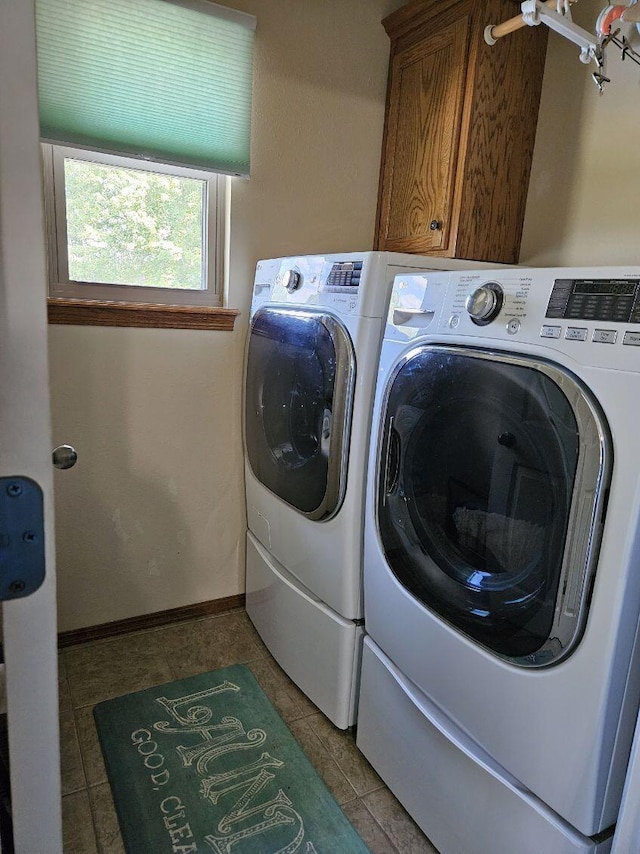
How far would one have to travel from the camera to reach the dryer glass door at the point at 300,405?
1374mm

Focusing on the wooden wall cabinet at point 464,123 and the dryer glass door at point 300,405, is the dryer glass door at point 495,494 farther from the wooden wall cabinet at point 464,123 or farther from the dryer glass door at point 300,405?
the wooden wall cabinet at point 464,123

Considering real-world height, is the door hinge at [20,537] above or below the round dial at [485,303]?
below

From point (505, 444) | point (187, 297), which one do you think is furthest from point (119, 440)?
point (505, 444)

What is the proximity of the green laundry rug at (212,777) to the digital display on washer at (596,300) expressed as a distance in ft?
3.96

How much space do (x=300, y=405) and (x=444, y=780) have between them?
3.07 feet

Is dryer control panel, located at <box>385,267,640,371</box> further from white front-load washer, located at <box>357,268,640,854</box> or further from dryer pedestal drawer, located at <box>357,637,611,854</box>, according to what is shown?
dryer pedestal drawer, located at <box>357,637,611,854</box>

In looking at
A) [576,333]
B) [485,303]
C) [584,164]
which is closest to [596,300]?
[576,333]

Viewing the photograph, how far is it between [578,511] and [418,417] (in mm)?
398

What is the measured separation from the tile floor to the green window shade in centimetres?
157

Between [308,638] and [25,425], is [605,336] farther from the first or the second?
[308,638]

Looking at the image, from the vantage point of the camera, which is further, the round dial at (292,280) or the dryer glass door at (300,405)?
the round dial at (292,280)

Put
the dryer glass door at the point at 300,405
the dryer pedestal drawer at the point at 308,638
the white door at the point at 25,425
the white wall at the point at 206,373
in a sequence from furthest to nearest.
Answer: the white wall at the point at 206,373
the dryer pedestal drawer at the point at 308,638
the dryer glass door at the point at 300,405
the white door at the point at 25,425

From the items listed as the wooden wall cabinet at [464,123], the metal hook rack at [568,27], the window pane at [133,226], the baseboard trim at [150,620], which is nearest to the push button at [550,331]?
the metal hook rack at [568,27]

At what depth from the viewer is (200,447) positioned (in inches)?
78.0
